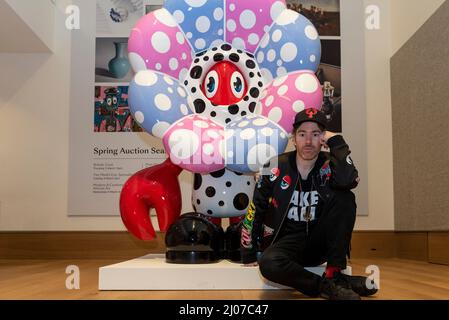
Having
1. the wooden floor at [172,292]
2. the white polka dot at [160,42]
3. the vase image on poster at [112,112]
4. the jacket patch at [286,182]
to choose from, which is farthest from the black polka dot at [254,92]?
the vase image on poster at [112,112]

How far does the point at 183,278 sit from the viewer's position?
1830mm

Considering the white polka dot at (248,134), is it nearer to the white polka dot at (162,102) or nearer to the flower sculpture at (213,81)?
the flower sculpture at (213,81)

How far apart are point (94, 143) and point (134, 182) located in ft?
5.21

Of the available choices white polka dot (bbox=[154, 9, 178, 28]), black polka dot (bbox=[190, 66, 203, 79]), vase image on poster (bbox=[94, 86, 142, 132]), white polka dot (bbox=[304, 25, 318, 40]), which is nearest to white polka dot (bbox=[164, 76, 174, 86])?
black polka dot (bbox=[190, 66, 203, 79])

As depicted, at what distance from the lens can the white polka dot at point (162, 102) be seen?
1.97 m

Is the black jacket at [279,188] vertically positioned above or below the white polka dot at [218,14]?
below

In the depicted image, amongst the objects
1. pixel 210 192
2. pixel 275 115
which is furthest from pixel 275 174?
pixel 210 192

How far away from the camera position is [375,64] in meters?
3.63

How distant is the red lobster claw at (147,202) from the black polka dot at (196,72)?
1.27ft

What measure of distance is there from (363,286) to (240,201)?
0.59 meters

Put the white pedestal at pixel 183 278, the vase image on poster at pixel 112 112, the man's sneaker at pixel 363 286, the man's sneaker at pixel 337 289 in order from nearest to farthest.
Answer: the man's sneaker at pixel 337 289
the man's sneaker at pixel 363 286
the white pedestal at pixel 183 278
the vase image on poster at pixel 112 112

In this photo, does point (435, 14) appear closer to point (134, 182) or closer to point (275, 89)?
point (275, 89)

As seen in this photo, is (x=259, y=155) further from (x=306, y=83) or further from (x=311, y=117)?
(x=306, y=83)
